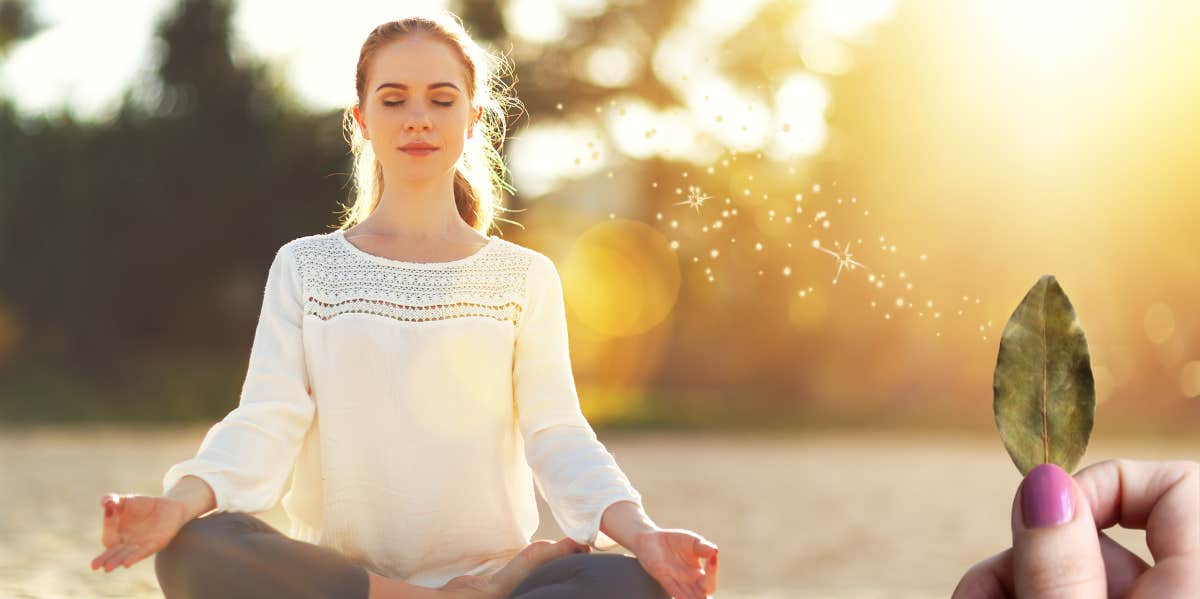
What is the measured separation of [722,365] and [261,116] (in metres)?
6.68

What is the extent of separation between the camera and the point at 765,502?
8438 mm

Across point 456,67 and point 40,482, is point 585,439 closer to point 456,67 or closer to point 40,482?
point 456,67

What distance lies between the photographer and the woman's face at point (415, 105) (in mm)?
2459

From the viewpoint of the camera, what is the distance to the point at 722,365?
16.2 m

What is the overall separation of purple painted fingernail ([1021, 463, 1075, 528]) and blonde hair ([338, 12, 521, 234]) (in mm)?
1320

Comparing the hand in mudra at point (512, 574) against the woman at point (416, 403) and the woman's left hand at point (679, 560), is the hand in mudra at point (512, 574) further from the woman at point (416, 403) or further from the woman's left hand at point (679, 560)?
the woman's left hand at point (679, 560)

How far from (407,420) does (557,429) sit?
0.28 m

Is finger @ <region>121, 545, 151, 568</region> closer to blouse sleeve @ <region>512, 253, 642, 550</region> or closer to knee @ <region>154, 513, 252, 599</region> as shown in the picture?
knee @ <region>154, 513, 252, 599</region>

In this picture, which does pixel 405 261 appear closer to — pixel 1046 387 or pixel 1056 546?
pixel 1046 387

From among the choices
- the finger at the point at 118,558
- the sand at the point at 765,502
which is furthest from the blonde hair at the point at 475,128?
the sand at the point at 765,502

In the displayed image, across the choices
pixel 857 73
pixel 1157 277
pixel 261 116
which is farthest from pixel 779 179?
pixel 261 116

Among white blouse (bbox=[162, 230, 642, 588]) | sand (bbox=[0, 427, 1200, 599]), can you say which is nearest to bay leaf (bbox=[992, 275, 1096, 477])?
white blouse (bbox=[162, 230, 642, 588])

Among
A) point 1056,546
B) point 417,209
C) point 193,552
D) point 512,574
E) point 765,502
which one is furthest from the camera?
point 765,502

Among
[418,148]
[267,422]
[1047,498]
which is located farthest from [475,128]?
[1047,498]
